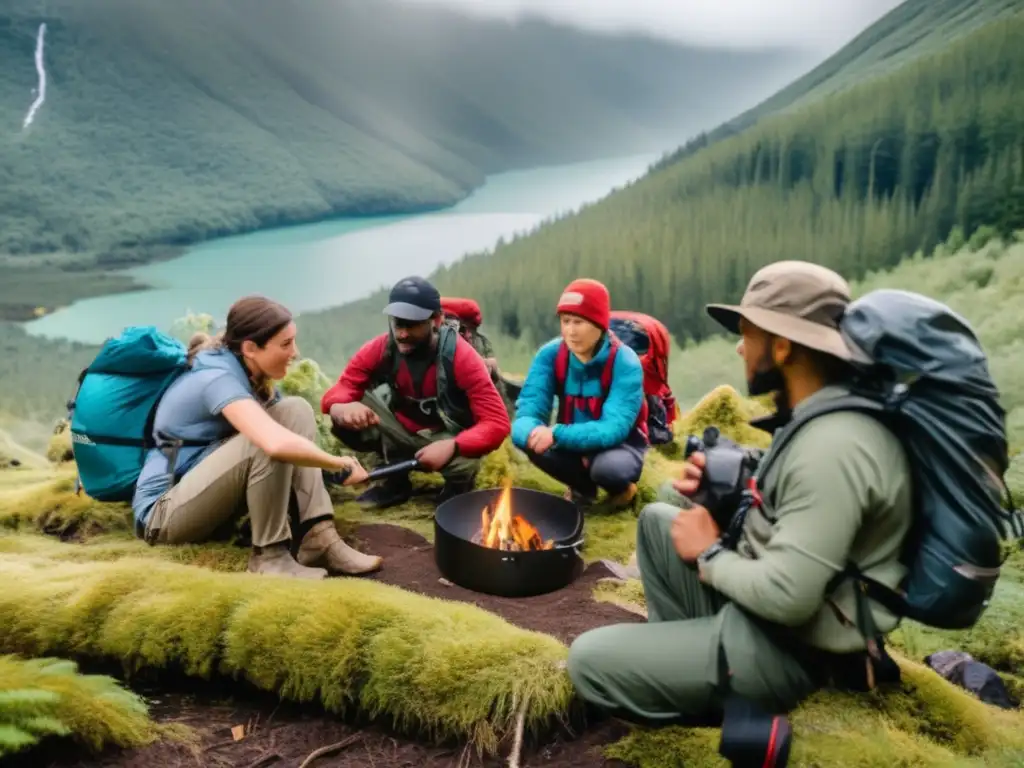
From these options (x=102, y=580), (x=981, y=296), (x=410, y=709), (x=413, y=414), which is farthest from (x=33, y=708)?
(x=981, y=296)

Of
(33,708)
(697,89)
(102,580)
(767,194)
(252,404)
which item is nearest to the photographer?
(33,708)

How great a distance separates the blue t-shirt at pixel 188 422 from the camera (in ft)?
13.2

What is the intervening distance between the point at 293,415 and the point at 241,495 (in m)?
0.50

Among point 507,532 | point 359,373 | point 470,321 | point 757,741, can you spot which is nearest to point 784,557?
point 757,741

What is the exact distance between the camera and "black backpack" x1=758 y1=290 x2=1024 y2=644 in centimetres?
203

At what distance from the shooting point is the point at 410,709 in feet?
9.58

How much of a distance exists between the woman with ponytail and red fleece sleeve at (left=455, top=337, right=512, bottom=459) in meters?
1.10

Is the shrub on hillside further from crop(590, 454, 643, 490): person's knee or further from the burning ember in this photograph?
crop(590, 454, 643, 490): person's knee

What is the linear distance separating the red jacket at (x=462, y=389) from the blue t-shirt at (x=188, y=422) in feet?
3.69

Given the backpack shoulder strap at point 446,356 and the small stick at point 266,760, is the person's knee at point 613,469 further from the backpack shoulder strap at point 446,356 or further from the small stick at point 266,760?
the small stick at point 266,760

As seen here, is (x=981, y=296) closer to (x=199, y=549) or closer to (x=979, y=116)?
(x=979, y=116)

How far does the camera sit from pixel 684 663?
2387mm

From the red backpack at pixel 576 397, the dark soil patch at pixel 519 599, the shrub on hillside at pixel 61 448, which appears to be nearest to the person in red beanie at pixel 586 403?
the red backpack at pixel 576 397

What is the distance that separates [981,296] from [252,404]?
6.39 metres
